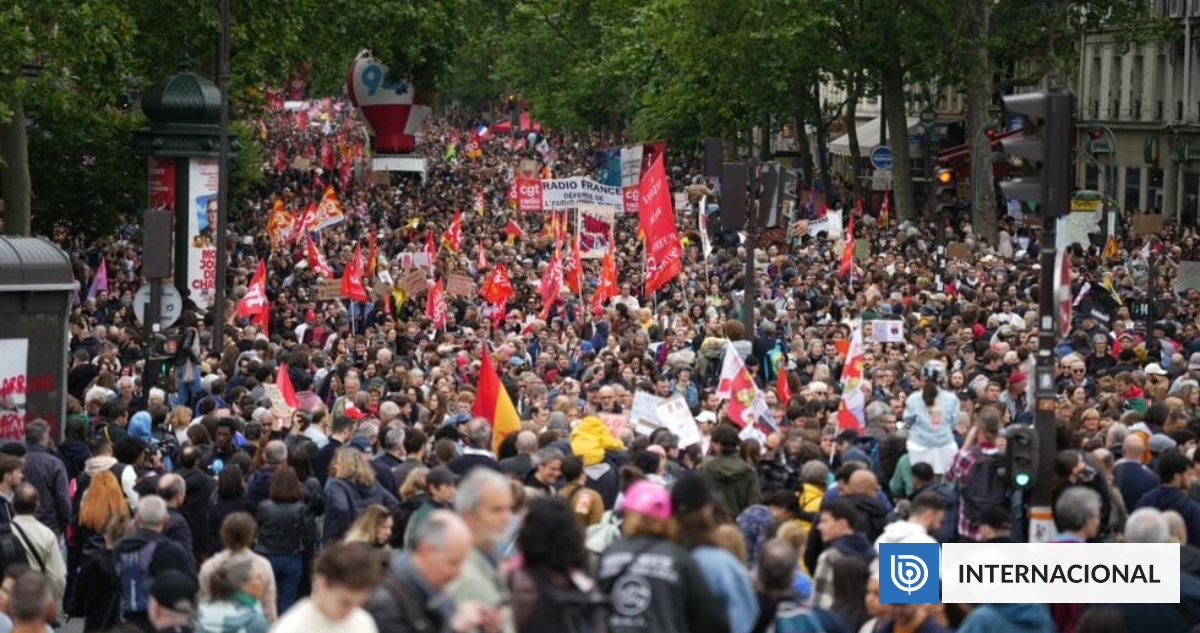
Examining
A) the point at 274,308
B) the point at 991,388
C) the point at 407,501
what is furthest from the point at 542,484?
the point at 274,308

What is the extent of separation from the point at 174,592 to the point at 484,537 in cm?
232

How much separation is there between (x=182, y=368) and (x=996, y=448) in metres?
11.1

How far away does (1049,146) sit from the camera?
1216 cm

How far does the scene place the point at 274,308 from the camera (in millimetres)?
30453

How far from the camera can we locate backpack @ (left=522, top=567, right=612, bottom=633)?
7688 millimetres

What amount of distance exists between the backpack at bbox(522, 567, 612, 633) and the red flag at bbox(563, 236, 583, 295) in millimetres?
22180

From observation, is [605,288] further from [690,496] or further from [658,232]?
[690,496]

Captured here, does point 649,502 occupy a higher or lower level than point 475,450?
higher

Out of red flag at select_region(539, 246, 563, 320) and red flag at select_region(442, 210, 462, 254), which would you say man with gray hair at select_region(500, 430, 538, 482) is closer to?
red flag at select_region(539, 246, 563, 320)

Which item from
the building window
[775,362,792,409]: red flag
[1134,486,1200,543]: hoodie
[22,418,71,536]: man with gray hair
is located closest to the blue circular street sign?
the building window

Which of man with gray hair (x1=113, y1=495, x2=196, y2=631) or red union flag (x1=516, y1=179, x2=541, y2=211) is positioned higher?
red union flag (x1=516, y1=179, x2=541, y2=211)

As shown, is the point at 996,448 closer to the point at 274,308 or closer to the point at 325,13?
the point at 274,308

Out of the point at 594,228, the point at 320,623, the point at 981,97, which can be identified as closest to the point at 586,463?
the point at 320,623

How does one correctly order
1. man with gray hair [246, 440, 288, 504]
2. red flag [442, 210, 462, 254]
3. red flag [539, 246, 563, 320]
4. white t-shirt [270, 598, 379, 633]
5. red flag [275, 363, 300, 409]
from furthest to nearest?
red flag [442, 210, 462, 254]
red flag [539, 246, 563, 320]
red flag [275, 363, 300, 409]
man with gray hair [246, 440, 288, 504]
white t-shirt [270, 598, 379, 633]
